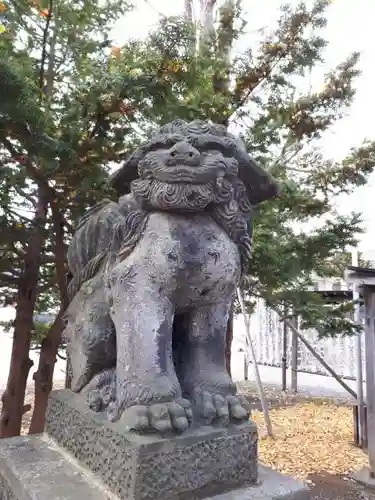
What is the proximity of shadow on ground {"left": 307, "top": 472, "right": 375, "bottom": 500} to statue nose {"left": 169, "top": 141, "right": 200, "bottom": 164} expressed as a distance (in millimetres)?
3281

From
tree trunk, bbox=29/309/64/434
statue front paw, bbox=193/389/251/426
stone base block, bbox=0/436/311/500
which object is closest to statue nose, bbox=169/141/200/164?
statue front paw, bbox=193/389/251/426

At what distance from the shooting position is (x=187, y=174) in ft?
4.34

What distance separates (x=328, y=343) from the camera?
23.3 feet

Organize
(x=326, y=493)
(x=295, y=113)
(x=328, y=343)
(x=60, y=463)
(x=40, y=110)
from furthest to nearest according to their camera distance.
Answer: (x=328, y=343)
(x=295, y=113)
(x=326, y=493)
(x=40, y=110)
(x=60, y=463)

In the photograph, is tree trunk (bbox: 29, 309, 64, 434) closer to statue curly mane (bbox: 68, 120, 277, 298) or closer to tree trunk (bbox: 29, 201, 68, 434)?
tree trunk (bbox: 29, 201, 68, 434)

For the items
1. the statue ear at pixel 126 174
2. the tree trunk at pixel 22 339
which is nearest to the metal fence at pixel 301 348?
the tree trunk at pixel 22 339

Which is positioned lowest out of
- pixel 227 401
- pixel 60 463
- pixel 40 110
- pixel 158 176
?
pixel 60 463

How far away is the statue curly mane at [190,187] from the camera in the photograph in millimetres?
1340

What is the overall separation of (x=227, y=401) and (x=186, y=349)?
0.22 meters

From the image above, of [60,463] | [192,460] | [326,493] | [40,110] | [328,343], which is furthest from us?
[328,343]

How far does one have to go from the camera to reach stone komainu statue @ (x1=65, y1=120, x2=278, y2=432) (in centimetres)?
126

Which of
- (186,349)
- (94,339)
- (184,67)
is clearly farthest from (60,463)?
(184,67)

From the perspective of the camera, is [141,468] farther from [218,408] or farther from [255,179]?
[255,179]

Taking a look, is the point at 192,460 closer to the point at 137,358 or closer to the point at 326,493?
the point at 137,358
